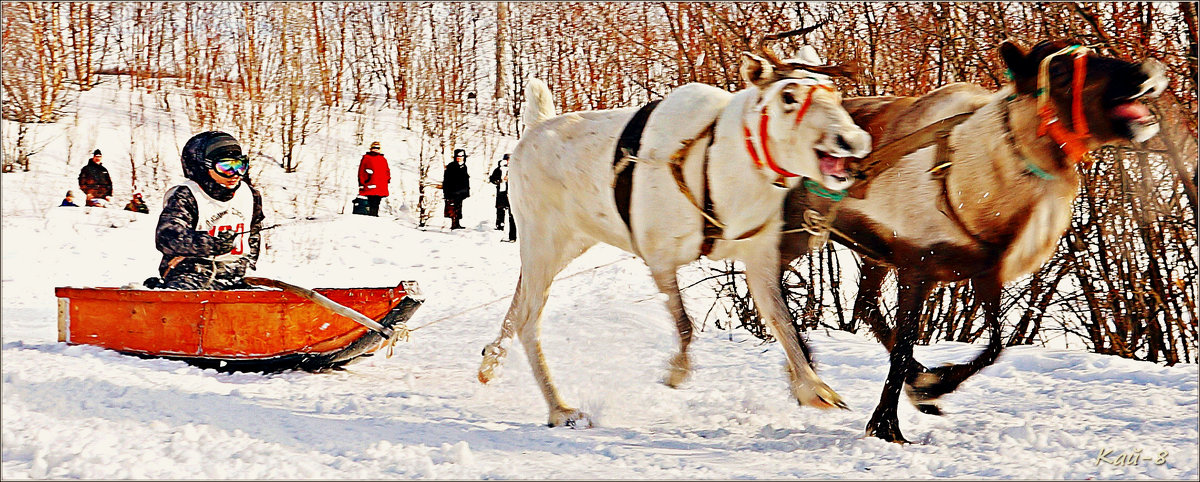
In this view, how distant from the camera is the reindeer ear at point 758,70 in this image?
3.79m

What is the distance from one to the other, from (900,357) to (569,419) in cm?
147

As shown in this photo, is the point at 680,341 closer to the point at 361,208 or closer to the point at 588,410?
the point at 588,410

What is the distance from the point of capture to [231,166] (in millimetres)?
5613

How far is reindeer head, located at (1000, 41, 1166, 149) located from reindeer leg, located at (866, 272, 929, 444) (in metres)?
0.86

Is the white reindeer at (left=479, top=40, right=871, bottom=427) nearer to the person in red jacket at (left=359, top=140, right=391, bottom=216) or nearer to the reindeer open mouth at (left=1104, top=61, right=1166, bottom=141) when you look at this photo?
the reindeer open mouth at (left=1104, top=61, right=1166, bottom=141)

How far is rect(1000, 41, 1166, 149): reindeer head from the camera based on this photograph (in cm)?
335

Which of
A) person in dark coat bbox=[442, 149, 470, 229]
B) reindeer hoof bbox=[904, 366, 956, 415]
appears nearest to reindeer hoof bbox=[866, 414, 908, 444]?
reindeer hoof bbox=[904, 366, 956, 415]

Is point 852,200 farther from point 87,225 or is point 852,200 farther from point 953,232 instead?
point 87,225

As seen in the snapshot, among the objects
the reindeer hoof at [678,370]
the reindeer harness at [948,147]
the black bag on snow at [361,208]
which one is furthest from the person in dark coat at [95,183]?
the reindeer harness at [948,147]

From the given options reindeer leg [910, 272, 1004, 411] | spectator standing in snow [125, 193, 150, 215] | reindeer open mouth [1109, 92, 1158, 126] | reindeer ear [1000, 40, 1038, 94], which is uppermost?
reindeer ear [1000, 40, 1038, 94]

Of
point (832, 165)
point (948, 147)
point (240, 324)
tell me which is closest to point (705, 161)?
point (832, 165)

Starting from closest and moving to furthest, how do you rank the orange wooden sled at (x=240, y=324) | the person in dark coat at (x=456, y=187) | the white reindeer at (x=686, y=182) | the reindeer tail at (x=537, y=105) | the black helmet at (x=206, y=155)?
the white reindeer at (x=686, y=182), the reindeer tail at (x=537, y=105), the orange wooden sled at (x=240, y=324), the black helmet at (x=206, y=155), the person in dark coat at (x=456, y=187)

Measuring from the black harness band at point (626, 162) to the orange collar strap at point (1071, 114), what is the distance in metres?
1.61

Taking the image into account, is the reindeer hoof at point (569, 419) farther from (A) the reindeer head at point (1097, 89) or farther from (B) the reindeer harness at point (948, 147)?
(A) the reindeer head at point (1097, 89)
